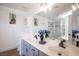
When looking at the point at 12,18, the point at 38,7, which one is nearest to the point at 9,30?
the point at 12,18

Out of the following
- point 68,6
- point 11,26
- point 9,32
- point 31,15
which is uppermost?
point 68,6

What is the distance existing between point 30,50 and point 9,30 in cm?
51

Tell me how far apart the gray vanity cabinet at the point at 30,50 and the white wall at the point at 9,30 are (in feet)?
0.64

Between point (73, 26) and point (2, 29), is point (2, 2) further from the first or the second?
point (73, 26)

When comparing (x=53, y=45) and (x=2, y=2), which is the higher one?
(x=2, y=2)

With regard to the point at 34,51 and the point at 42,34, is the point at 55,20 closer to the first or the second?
the point at 42,34

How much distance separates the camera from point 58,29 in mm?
1590

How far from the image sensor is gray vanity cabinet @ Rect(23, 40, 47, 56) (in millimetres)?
1615

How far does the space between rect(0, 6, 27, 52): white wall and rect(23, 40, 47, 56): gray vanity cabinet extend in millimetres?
196

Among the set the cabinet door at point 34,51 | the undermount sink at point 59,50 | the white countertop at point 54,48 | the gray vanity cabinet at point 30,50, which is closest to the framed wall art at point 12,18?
the white countertop at point 54,48

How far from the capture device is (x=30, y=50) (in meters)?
1.67

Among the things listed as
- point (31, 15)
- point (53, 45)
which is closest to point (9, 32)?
point (31, 15)

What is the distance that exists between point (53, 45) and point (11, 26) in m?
0.79

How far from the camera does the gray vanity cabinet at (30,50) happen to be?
161 centimetres
